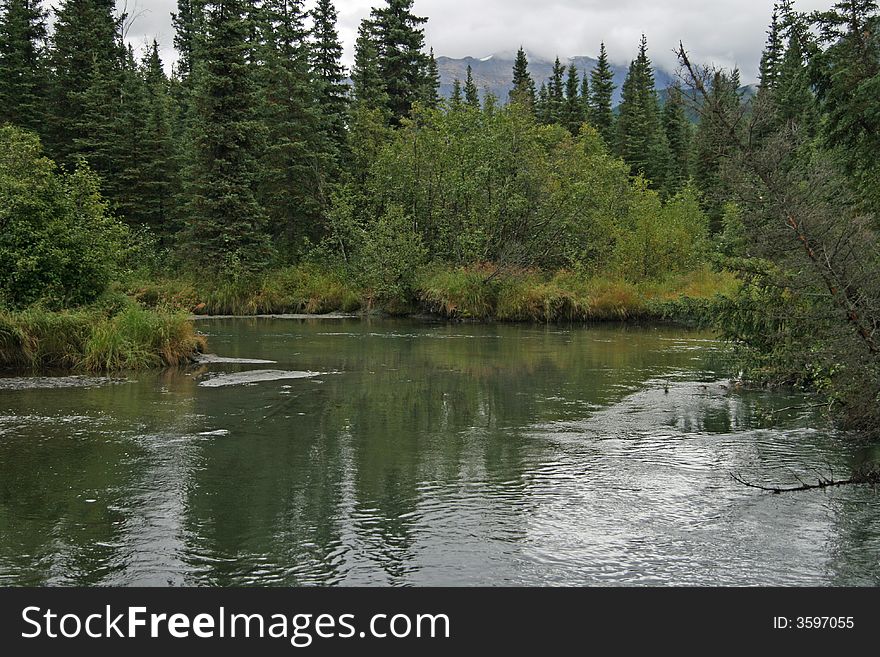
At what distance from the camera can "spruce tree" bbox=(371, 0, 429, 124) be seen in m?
49.2

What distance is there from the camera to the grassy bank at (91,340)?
1623 cm

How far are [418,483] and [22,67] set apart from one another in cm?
4397

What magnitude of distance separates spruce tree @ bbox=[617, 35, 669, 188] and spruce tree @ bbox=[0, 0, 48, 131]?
1583 inches

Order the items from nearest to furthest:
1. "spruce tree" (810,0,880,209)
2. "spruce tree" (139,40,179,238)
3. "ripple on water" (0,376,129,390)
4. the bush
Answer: "spruce tree" (810,0,880,209)
"ripple on water" (0,376,129,390)
the bush
"spruce tree" (139,40,179,238)

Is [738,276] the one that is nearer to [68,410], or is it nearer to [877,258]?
[877,258]

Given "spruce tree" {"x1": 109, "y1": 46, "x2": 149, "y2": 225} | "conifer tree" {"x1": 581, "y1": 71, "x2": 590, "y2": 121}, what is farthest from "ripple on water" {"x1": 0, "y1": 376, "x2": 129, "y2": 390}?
"conifer tree" {"x1": 581, "y1": 71, "x2": 590, "y2": 121}

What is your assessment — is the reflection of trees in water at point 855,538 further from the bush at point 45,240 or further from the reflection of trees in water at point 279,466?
the bush at point 45,240

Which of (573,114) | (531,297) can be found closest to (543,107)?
(573,114)

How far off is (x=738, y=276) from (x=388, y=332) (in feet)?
52.8

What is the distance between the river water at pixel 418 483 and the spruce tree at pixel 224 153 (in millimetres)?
20897

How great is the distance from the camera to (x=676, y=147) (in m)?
71.0

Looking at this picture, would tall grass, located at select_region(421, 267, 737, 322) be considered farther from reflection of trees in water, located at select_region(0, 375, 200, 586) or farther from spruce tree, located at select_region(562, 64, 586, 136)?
spruce tree, located at select_region(562, 64, 586, 136)
